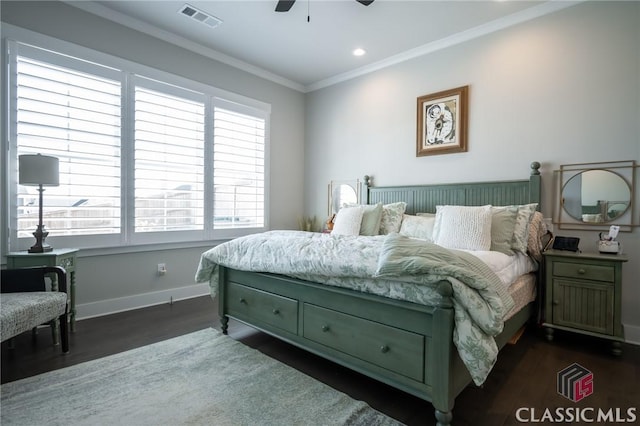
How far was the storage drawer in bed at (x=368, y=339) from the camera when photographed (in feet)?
5.46

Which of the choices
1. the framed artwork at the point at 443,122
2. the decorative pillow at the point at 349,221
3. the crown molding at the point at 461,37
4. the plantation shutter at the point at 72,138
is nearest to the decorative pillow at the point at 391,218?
the decorative pillow at the point at 349,221

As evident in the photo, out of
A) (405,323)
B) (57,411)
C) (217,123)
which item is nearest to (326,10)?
(217,123)

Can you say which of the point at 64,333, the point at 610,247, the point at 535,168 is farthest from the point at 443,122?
the point at 64,333

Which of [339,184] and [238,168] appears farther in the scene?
[339,184]

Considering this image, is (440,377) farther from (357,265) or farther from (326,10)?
(326,10)

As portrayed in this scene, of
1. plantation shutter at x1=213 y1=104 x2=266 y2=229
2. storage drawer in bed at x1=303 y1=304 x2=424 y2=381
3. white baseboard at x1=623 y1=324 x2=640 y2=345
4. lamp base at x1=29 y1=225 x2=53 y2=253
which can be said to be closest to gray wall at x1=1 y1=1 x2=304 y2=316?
plantation shutter at x1=213 y1=104 x2=266 y2=229

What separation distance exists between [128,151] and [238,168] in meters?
1.36

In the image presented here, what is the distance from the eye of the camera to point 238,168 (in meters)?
4.42

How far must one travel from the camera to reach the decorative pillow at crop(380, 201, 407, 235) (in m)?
3.55

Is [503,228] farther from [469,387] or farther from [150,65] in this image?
[150,65]

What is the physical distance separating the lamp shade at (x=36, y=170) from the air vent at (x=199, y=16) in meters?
1.84

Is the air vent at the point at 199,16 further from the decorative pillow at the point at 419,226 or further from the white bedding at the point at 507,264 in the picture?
the white bedding at the point at 507,264

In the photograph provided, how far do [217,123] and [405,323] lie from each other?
3.50 meters

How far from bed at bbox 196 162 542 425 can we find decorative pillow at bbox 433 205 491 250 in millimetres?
→ 402
